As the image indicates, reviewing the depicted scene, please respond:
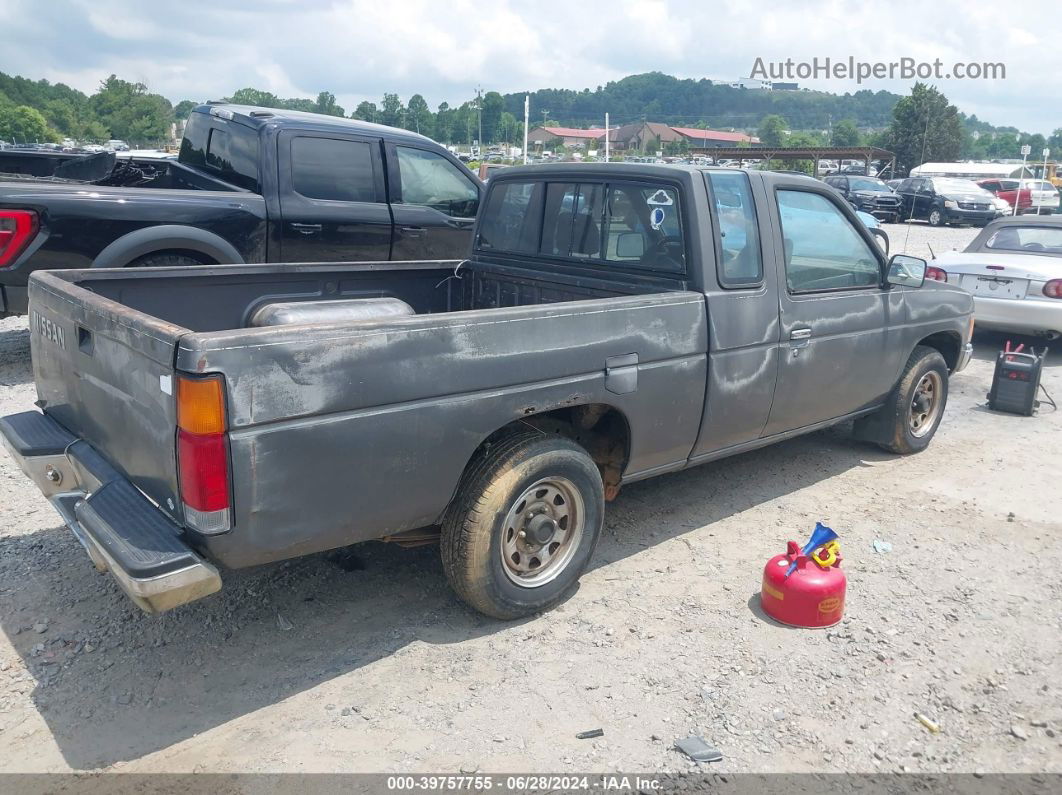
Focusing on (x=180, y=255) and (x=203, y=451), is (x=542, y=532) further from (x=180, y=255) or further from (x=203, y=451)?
(x=180, y=255)

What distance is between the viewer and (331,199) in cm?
737

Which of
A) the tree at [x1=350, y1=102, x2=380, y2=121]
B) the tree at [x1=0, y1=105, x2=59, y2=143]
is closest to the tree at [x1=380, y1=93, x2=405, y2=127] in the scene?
the tree at [x1=350, y1=102, x2=380, y2=121]

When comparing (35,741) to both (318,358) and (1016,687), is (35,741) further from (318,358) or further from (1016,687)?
(1016,687)

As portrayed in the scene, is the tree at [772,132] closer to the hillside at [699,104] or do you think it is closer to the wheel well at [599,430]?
the hillside at [699,104]

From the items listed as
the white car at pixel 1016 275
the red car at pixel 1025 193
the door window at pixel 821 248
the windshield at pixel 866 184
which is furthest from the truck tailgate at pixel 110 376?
the red car at pixel 1025 193

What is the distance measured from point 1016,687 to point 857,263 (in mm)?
2529

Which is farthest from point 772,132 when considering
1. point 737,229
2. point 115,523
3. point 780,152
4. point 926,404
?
point 115,523

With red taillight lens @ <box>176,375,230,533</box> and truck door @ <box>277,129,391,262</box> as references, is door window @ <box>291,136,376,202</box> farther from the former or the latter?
red taillight lens @ <box>176,375,230,533</box>

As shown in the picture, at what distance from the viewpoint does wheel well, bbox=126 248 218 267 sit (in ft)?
21.1

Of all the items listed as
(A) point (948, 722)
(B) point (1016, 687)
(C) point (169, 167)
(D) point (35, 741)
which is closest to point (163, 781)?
(D) point (35, 741)

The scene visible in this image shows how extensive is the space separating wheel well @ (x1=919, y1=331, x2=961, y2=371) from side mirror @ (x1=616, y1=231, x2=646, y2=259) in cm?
247

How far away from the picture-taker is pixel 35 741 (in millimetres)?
2842

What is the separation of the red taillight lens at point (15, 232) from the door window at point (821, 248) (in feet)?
16.2

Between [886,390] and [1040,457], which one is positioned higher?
[886,390]
